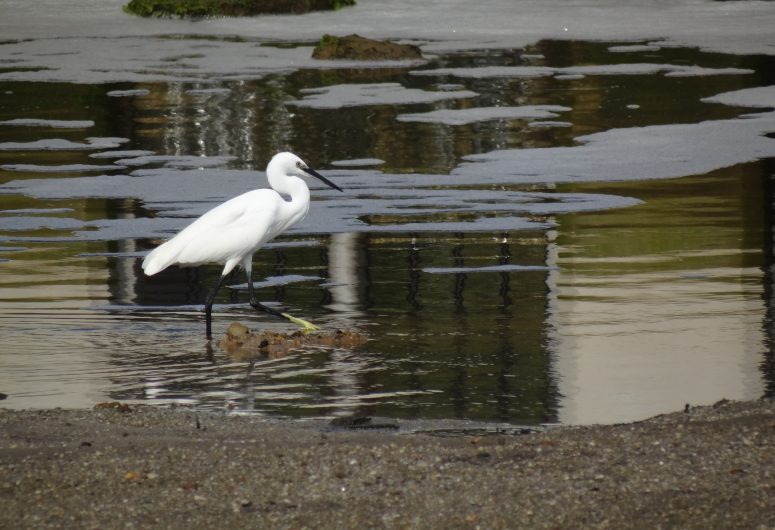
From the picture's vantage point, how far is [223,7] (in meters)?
31.0

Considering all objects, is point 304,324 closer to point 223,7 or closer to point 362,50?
point 362,50

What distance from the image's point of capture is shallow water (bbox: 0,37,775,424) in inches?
308

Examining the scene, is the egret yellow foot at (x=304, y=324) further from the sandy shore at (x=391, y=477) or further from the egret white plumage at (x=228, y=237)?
the sandy shore at (x=391, y=477)

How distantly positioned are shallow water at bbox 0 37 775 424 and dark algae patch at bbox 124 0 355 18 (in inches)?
383

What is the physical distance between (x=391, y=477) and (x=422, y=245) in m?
5.73

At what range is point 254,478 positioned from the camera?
18.8 ft

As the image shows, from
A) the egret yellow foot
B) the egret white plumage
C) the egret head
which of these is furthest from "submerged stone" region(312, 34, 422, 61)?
the egret yellow foot

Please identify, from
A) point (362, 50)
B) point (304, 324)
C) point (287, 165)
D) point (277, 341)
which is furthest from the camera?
point (362, 50)

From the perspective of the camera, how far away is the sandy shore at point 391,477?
530cm

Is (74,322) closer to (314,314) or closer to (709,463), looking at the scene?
(314,314)

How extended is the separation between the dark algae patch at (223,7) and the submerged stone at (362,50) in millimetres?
7290

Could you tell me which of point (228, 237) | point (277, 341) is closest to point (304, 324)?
point (277, 341)

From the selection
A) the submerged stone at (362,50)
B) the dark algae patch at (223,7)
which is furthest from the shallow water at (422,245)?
the dark algae patch at (223,7)

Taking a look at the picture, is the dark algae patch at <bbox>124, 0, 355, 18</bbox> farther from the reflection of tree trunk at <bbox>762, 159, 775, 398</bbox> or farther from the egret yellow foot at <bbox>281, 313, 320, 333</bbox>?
the egret yellow foot at <bbox>281, 313, 320, 333</bbox>
